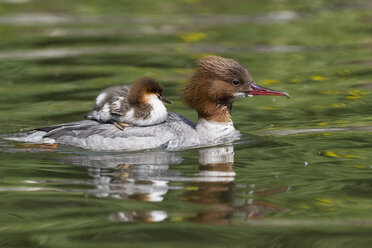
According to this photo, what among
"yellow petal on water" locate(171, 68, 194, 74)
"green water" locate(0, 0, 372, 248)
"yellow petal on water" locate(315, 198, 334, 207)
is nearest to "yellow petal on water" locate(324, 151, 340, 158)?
"green water" locate(0, 0, 372, 248)

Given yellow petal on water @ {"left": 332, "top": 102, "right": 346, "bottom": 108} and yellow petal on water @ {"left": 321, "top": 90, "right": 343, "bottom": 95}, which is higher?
yellow petal on water @ {"left": 321, "top": 90, "right": 343, "bottom": 95}

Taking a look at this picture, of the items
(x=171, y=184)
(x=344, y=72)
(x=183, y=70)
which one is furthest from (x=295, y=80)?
(x=171, y=184)

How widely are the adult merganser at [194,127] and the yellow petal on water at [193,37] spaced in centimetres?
619

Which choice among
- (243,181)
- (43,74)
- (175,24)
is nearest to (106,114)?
(243,181)

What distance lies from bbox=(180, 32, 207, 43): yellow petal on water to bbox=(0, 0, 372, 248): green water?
0.10 ft

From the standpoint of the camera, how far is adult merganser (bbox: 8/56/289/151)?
7668 millimetres

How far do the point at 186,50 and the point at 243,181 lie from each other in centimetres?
732

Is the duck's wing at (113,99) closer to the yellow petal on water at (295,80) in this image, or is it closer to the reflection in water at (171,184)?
the reflection in water at (171,184)

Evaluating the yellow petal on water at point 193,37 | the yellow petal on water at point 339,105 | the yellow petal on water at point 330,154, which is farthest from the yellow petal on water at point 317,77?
the yellow petal on water at point 330,154

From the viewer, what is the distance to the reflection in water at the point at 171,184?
5.44 metres

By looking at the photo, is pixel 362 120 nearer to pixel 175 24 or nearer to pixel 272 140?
pixel 272 140

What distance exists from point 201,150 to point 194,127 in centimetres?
46

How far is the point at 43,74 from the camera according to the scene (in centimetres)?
1166

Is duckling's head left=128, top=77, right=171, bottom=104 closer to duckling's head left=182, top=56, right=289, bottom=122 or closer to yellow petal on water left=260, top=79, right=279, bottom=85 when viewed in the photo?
duckling's head left=182, top=56, right=289, bottom=122
